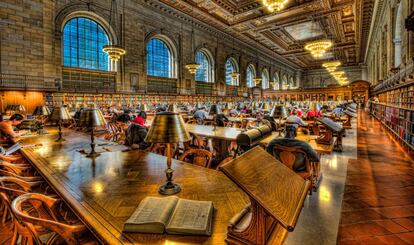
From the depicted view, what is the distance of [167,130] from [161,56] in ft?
52.3

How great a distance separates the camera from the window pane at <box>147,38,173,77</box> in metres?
15.7

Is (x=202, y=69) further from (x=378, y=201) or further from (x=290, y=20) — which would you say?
(x=378, y=201)

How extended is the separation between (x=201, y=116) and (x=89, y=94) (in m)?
7.76

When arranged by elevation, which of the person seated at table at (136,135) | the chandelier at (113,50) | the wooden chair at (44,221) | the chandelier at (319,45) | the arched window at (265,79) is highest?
the arched window at (265,79)

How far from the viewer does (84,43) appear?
1244 cm

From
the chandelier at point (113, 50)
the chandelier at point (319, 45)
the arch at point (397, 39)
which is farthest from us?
the chandelier at point (319, 45)

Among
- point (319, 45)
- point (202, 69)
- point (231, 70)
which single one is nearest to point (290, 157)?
point (319, 45)

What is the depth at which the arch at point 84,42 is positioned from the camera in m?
11.9

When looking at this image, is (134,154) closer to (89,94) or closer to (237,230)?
(237,230)

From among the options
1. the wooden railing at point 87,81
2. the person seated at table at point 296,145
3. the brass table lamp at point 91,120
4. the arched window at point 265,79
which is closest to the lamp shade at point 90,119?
the brass table lamp at point 91,120

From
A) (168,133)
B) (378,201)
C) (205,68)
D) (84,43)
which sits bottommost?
(378,201)

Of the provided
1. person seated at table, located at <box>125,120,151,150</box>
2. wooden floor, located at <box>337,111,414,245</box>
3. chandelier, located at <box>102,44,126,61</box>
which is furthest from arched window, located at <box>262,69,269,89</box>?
person seated at table, located at <box>125,120,151,150</box>

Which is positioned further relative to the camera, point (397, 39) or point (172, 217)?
point (397, 39)

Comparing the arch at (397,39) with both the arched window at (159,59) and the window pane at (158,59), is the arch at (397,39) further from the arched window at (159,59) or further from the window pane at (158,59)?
the window pane at (158,59)
